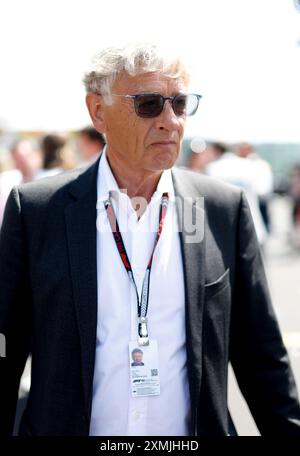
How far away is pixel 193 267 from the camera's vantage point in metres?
2.43

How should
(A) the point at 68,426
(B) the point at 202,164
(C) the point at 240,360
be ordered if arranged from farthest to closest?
(B) the point at 202,164, (C) the point at 240,360, (A) the point at 68,426

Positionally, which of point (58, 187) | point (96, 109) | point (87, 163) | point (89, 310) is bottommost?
point (89, 310)

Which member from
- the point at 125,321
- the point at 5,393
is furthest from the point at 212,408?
the point at 5,393

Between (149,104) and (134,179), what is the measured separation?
277 mm

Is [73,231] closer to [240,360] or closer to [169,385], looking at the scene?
[169,385]

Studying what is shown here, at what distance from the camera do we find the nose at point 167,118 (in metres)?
2.43

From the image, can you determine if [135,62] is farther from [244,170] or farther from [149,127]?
[244,170]

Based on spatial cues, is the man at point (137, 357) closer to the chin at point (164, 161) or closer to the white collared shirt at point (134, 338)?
the white collared shirt at point (134, 338)

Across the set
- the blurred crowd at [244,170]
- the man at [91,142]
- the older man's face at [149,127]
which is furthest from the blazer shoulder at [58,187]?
the man at [91,142]

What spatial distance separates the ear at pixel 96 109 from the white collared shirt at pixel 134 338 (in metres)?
0.40

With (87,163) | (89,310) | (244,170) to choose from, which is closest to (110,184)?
(89,310)

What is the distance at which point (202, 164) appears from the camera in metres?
10.1

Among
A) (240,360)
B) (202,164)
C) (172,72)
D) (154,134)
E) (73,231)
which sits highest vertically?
(202,164)

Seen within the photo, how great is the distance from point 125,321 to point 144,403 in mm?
261
